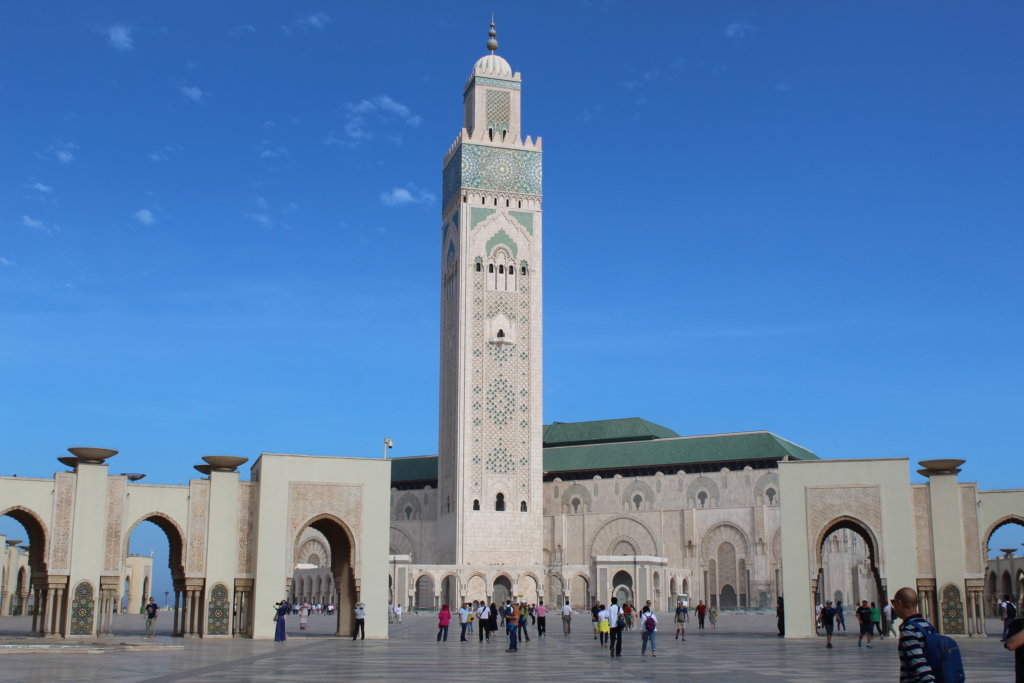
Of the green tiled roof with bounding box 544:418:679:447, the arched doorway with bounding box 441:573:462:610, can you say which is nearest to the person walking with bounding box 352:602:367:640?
the arched doorway with bounding box 441:573:462:610

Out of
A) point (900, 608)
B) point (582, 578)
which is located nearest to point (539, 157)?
point (582, 578)

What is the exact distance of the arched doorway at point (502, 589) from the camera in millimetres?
48281

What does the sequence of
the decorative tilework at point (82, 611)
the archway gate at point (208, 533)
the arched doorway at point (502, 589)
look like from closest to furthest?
the decorative tilework at point (82, 611) → the archway gate at point (208, 533) → the arched doorway at point (502, 589)

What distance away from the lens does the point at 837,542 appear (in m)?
51.1

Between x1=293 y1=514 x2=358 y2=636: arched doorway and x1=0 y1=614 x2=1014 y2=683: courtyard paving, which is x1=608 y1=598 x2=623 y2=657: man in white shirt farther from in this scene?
x1=293 y1=514 x2=358 y2=636: arched doorway

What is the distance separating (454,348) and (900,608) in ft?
152

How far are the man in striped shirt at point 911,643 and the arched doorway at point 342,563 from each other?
18.6 m

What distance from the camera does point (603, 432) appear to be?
60.0 m

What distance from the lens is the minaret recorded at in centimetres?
4922

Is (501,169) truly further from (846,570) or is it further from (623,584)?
(846,570)

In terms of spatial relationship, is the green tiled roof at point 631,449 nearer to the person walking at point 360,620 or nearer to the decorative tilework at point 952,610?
the decorative tilework at point 952,610

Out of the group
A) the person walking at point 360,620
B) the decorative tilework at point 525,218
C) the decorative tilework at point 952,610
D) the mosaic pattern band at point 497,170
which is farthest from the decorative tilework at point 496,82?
the decorative tilework at point 952,610

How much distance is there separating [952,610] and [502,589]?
29.6m

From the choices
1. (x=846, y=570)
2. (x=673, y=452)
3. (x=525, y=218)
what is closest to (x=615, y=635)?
(x=525, y=218)
